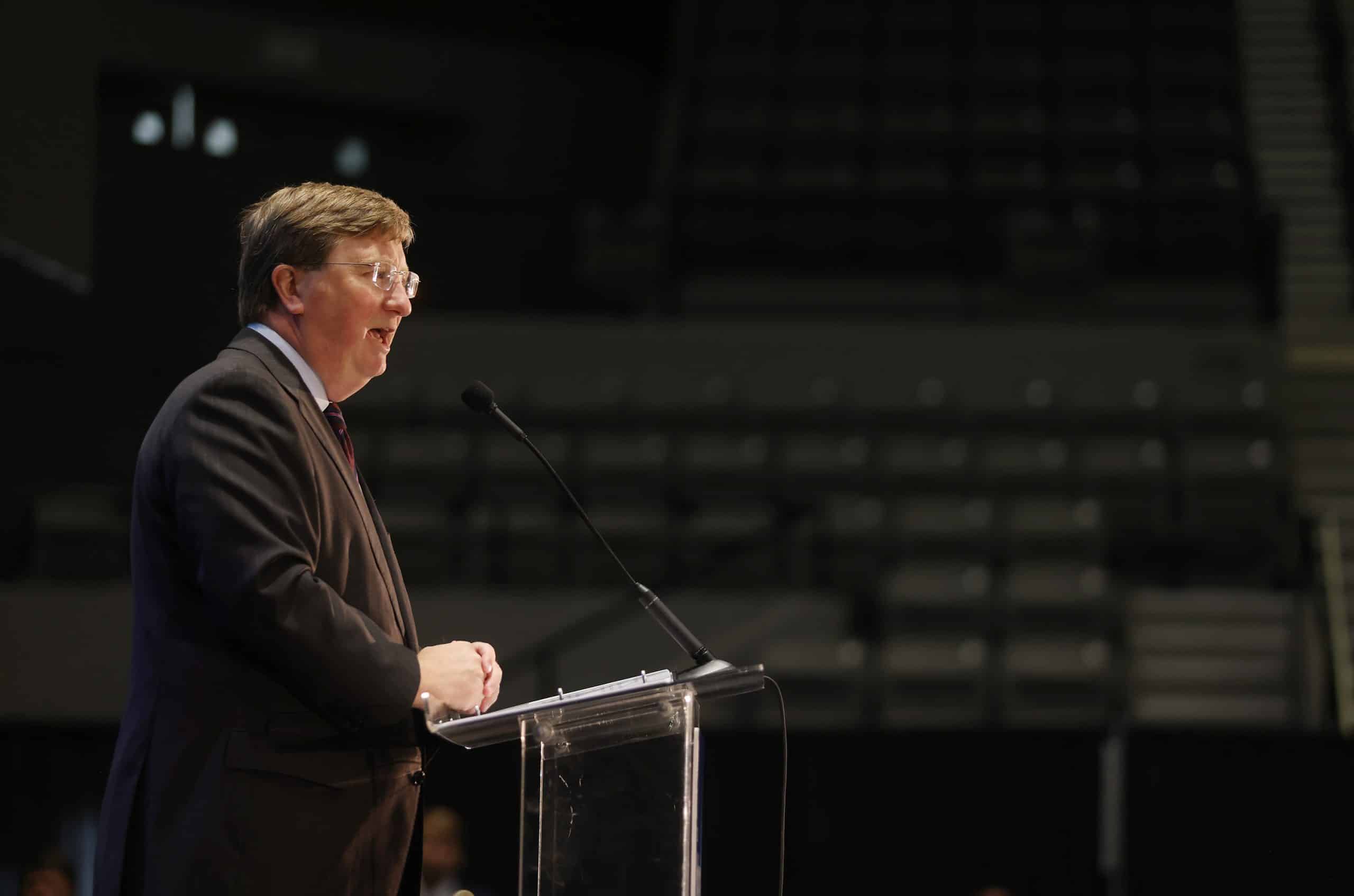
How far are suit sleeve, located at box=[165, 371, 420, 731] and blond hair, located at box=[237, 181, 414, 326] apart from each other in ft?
0.58

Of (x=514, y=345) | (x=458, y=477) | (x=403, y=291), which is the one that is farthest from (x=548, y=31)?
(x=403, y=291)

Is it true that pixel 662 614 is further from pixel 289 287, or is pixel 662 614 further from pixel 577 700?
pixel 289 287

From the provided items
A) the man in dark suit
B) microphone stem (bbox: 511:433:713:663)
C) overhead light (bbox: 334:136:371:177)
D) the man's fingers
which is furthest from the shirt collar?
overhead light (bbox: 334:136:371:177)

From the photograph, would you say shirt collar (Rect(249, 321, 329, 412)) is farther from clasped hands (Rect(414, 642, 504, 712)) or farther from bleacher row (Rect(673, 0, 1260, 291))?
bleacher row (Rect(673, 0, 1260, 291))

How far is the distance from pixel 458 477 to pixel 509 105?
374 centimetres

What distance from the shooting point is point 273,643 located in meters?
1.69

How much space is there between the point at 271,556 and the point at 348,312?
14.0 inches

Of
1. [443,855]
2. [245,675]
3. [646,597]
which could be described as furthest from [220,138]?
[245,675]

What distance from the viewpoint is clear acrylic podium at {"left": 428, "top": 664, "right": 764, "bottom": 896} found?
6.31ft

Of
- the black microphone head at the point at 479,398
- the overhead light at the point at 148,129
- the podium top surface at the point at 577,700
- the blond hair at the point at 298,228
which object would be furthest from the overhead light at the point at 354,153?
the podium top surface at the point at 577,700

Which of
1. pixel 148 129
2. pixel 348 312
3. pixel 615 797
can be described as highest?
pixel 148 129

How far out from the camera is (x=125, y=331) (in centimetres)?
384

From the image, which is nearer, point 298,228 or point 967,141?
point 298,228

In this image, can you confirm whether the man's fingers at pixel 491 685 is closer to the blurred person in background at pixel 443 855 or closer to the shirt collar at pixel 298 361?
the shirt collar at pixel 298 361
